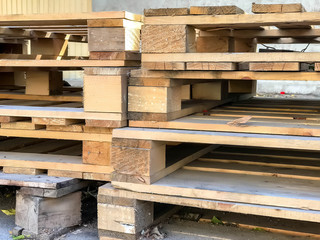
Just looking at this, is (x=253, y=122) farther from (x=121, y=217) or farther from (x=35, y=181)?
(x=35, y=181)

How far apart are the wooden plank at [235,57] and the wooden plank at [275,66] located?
0.02m

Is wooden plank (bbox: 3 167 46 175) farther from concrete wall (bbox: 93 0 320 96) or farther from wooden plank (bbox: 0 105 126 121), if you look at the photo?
concrete wall (bbox: 93 0 320 96)

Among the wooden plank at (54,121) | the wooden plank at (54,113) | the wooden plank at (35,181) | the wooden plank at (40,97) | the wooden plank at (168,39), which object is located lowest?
the wooden plank at (35,181)

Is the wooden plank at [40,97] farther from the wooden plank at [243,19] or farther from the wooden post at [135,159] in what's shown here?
the wooden plank at [243,19]

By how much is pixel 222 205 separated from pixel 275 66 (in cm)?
91

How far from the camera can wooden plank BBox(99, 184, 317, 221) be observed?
2980mm

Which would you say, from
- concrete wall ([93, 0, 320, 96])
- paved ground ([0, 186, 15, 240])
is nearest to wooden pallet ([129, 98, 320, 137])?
paved ground ([0, 186, 15, 240])

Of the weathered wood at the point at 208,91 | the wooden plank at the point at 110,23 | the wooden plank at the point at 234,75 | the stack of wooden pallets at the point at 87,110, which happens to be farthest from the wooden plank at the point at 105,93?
the weathered wood at the point at 208,91

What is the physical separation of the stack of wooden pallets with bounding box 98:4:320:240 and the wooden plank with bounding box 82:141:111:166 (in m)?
0.24

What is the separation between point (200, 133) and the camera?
10.5 feet

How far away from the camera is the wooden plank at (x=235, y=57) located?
302cm

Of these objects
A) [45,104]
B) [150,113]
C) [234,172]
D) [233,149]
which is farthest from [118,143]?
[233,149]

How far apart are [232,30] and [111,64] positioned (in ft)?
4.00

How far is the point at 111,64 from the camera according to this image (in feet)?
11.5
